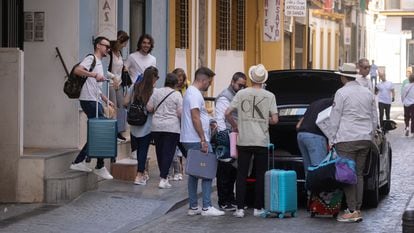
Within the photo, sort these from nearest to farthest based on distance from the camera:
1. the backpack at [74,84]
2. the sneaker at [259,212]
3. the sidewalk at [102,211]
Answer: the sidewalk at [102,211], the sneaker at [259,212], the backpack at [74,84]

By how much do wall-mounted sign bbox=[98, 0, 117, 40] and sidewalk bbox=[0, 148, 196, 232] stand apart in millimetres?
2398

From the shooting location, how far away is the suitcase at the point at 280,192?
12484 mm

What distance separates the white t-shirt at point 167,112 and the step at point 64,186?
4.00ft

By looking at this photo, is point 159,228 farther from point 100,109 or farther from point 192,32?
point 192,32

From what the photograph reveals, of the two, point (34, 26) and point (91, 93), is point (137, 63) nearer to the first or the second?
point (34, 26)

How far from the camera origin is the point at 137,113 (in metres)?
14.6

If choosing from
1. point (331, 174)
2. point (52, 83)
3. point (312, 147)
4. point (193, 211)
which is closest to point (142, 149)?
point (52, 83)

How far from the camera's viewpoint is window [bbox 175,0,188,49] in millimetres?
20719

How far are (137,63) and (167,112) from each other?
2.30 meters

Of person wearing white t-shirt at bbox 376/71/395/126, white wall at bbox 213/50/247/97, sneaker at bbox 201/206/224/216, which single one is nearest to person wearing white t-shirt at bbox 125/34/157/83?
sneaker at bbox 201/206/224/216

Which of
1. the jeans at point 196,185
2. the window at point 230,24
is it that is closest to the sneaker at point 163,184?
the jeans at point 196,185

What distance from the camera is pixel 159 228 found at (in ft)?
39.3

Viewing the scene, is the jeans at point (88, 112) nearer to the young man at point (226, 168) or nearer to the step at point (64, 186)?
the step at point (64, 186)

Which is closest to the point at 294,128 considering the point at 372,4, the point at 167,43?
the point at 167,43
